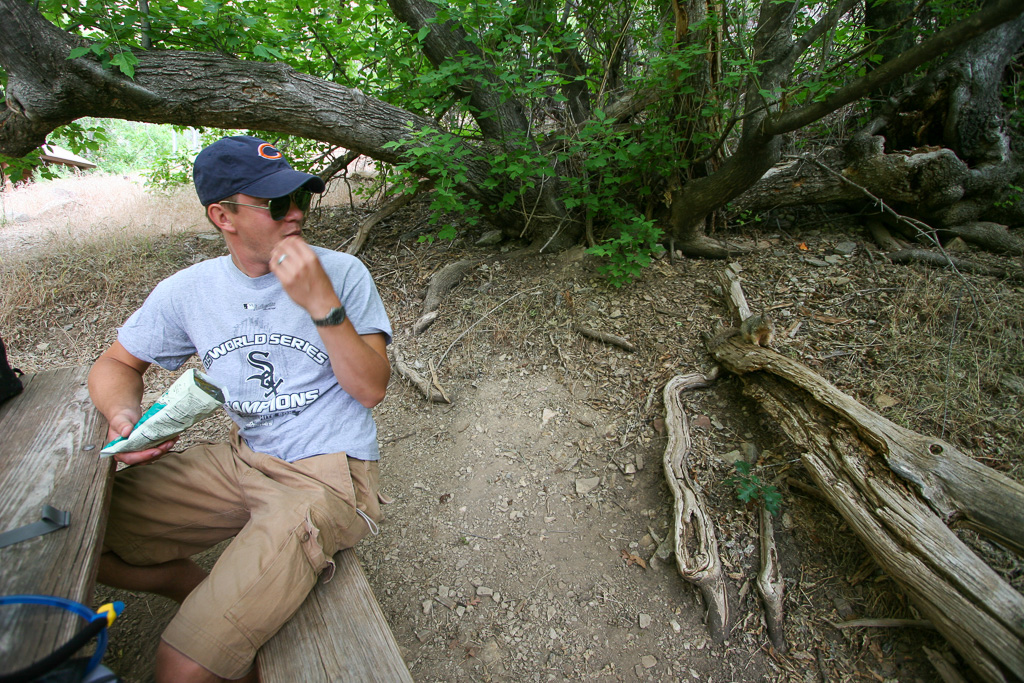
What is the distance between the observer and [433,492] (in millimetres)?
2904

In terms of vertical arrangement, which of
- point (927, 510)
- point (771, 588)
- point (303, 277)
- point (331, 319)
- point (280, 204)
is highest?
point (280, 204)

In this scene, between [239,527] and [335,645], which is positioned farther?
[239,527]

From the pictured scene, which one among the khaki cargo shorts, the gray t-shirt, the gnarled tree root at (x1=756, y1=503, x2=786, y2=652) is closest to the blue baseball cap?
the gray t-shirt

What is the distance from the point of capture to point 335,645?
142 centimetres

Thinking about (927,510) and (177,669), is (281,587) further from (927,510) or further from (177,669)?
(927,510)

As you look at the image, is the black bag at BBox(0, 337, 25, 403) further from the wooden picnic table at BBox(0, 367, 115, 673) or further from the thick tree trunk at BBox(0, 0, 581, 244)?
the thick tree trunk at BBox(0, 0, 581, 244)

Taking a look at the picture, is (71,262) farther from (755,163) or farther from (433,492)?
(755,163)

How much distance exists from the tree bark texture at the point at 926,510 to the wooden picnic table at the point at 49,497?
259 centimetres

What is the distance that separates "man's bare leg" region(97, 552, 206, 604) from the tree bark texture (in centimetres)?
267

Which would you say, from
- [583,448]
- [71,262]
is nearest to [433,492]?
[583,448]

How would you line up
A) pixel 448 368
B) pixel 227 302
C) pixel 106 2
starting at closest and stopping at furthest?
pixel 227 302
pixel 106 2
pixel 448 368

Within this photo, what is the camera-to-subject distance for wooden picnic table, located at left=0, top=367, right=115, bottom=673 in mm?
1073

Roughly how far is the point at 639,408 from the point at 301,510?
7.11 ft

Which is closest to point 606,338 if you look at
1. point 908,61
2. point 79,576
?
point 908,61
